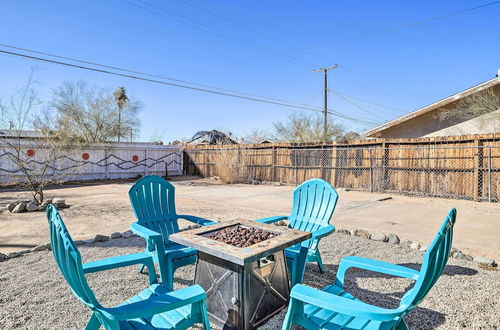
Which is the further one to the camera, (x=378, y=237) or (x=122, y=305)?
(x=378, y=237)

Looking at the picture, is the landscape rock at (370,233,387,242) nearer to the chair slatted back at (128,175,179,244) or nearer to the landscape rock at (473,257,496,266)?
the landscape rock at (473,257,496,266)

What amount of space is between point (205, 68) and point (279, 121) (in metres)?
5.87

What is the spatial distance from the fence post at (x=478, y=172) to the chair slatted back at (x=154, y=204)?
28.1 ft

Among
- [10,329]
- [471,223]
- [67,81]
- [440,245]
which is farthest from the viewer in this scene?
[67,81]

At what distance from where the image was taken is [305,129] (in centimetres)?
1866

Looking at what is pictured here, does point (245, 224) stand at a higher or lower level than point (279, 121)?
lower

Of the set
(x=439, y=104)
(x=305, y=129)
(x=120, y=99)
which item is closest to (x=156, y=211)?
(x=439, y=104)

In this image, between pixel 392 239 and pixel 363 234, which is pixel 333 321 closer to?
pixel 392 239

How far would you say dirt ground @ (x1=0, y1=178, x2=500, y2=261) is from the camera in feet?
15.0

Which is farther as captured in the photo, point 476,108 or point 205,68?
point 205,68

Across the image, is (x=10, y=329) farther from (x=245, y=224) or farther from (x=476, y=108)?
(x=476, y=108)

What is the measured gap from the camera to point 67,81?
1861 cm

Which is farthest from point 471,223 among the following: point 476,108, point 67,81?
point 67,81

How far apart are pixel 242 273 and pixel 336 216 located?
4.69m
